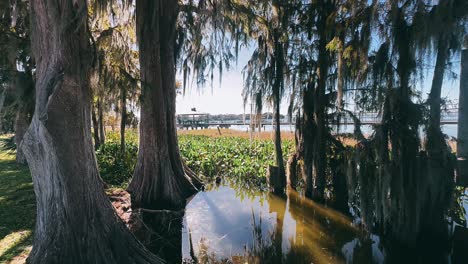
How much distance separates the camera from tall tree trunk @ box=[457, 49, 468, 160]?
3881 millimetres

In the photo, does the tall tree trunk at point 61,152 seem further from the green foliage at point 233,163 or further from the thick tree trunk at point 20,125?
the green foliage at point 233,163

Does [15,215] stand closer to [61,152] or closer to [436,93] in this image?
[61,152]

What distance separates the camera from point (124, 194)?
6.70 meters

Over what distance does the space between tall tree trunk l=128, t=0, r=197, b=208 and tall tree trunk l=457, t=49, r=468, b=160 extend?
626 centimetres

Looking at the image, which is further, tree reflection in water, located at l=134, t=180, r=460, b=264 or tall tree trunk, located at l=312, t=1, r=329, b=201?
tall tree trunk, located at l=312, t=1, r=329, b=201

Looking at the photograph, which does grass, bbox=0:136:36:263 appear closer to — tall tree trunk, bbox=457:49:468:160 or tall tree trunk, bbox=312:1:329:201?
tall tree trunk, bbox=312:1:329:201

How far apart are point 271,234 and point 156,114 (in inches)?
172

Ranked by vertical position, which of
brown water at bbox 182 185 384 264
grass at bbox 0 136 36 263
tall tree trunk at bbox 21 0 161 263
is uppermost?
tall tree trunk at bbox 21 0 161 263

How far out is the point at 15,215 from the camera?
5.37m

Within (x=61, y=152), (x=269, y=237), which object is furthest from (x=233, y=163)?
(x=61, y=152)

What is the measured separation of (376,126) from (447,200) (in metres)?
1.66

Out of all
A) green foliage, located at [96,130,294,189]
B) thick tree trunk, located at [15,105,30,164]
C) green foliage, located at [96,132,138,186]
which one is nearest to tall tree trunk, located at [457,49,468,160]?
green foliage, located at [96,130,294,189]

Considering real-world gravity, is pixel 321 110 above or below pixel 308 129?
above

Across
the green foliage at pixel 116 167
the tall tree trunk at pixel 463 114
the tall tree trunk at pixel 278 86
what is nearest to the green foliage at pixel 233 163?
the tall tree trunk at pixel 278 86
